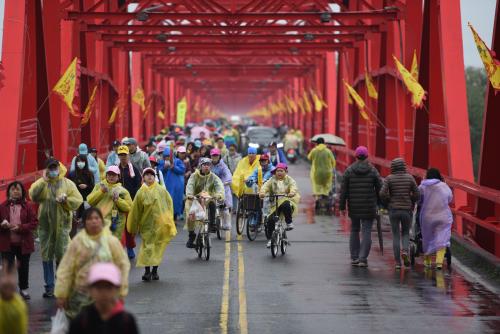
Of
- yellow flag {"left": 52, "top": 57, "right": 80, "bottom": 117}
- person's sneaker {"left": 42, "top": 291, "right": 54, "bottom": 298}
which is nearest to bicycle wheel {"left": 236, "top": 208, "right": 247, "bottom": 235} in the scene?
yellow flag {"left": 52, "top": 57, "right": 80, "bottom": 117}

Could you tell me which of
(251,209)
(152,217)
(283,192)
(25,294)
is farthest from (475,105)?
(25,294)

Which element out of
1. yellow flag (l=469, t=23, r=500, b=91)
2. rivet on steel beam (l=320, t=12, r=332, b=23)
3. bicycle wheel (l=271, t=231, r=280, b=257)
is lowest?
bicycle wheel (l=271, t=231, r=280, b=257)

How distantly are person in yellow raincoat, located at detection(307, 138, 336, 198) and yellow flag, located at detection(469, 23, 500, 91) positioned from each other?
11713 mm

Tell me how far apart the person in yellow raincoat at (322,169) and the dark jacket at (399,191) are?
34.8 ft

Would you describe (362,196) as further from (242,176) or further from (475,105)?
(475,105)

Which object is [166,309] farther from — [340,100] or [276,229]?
[340,100]

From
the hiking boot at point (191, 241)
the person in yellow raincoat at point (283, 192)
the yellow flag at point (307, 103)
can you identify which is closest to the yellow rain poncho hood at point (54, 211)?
the hiking boot at point (191, 241)

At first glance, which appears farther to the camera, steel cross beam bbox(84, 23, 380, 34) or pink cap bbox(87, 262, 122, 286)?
steel cross beam bbox(84, 23, 380, 34)

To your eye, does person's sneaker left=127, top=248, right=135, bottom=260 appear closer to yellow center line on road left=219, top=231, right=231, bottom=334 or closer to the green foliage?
yellow center line on road left=219, top=231, right=231, bottom=334

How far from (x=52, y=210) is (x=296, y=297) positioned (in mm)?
2923

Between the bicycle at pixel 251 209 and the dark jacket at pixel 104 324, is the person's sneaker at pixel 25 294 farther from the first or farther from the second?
A: the bicycle at pixel 251 209

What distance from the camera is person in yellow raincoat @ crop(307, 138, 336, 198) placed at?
27.4 metres

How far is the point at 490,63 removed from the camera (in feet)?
51.1

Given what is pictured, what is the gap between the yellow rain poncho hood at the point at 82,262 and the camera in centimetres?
934
